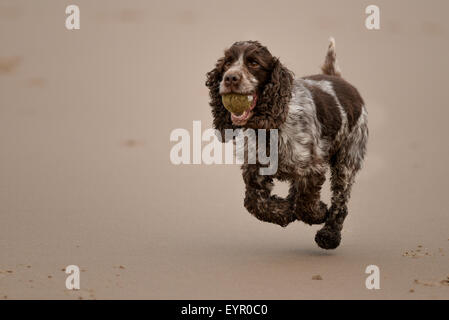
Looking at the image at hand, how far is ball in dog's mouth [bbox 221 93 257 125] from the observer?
8.81 metres

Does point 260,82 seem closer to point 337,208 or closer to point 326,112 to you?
point 326,112

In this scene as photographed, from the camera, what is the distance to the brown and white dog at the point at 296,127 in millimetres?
8930

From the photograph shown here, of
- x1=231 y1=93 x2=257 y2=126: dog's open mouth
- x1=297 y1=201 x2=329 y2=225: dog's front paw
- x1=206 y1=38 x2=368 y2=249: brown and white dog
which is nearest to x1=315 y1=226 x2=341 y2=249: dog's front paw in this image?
x1=206 y1=38 x2=368 y2=249: brown and white dog

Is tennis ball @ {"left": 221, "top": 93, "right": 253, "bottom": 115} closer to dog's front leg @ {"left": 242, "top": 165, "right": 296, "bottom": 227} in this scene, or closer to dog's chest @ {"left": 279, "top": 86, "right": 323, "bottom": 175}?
dog's chest @ {"left": 279, "top": 86, "right": 323, "bottom": 175}

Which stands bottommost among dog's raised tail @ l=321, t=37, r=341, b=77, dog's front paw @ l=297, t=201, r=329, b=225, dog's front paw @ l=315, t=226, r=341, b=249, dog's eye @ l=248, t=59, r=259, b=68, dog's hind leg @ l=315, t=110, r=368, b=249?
dog's front paw @ l=315, t=226, r=341, b=249

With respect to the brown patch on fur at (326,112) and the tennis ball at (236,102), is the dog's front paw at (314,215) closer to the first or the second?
the brown patch on fur at (326,112)

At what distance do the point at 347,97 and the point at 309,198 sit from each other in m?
1.30

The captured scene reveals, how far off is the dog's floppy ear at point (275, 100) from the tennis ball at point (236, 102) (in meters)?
0.14

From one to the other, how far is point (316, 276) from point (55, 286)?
2107 mm

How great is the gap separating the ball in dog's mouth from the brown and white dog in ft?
0.05

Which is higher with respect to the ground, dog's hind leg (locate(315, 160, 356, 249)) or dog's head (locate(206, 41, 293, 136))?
dog's head (locate(206, 41, 293, 136))

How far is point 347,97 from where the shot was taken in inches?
400

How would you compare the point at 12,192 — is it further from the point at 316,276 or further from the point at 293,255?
the point at 316,276

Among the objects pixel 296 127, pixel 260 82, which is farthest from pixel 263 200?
pixel 260 82
